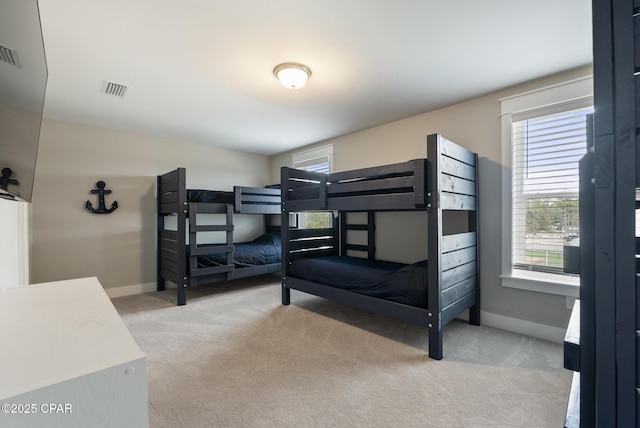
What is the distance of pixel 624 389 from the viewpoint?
621 millimetres

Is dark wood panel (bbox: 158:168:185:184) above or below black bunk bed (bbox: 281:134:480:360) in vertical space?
above

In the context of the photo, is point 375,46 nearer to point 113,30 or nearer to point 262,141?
point 113,30

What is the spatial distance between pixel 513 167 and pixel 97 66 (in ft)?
11.6

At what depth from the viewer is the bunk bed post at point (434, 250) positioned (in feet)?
6.72

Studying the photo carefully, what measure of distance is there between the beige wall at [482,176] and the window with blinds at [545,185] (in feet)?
0.52

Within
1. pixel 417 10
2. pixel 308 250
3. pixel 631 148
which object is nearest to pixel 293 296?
pixel 308 250

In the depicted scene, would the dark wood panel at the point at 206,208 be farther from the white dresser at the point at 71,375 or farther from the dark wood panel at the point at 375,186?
the white dresser at the point at 71,375

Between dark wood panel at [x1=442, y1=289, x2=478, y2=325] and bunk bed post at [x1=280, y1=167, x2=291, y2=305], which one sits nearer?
dark wood panel at [x1=442, y1=289, x2=478, y2=325]

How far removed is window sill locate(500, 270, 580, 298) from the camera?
2232mm

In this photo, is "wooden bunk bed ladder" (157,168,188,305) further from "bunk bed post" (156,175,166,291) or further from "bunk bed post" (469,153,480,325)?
"bunk bed post" (469,153,480,325)

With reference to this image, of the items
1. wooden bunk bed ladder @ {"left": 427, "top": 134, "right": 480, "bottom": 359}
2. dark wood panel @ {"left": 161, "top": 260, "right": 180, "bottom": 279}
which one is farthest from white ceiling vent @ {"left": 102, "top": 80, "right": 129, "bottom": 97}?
wooden bunk bed ladder @ {"left": 427, "top": 134, "right": 480, "bottom": 359}

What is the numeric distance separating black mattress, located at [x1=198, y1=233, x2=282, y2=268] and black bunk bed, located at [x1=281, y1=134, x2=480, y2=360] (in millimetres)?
806

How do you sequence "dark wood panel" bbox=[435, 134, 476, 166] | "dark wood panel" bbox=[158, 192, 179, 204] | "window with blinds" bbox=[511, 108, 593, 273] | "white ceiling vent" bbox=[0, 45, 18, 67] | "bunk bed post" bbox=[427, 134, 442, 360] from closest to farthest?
"white ceiling vent" bbox=[0, 45, 18, 67], "bunk bed post" bbox=[427, 134, 442, 360], "dark wood panel" bbox=[435, 134, 476, 166], "window with blinds" bbox=[511, 108, 593, 273], "dark wood panel" bbox=[158, 192, 179, 204]

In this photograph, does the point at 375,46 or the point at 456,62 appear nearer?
the point at 375,46
